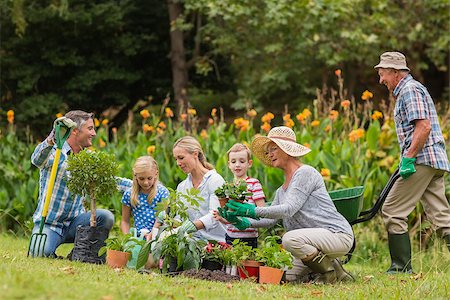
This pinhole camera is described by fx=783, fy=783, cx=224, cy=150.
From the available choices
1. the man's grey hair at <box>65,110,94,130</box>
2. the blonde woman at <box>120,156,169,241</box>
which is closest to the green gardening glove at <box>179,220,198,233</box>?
the blonde woman at <box>120,156,169,241</box>

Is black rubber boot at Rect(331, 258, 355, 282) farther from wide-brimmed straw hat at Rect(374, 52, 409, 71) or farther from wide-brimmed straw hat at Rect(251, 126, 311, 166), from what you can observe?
wide-brimmed straw hat at Rect(374, 52, 409, 71)

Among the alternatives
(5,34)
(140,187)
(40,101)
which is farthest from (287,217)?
(5,34)

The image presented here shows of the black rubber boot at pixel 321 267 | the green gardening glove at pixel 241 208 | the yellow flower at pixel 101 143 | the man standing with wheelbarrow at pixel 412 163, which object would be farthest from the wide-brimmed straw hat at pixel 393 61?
the yellow flower at pixel 101 143

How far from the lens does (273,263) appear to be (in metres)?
5.32

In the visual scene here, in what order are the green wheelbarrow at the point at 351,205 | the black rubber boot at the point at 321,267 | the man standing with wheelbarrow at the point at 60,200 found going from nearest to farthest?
the black rubber boot at the point at 321,267 → the green wheelbarrow at the point at 351,205 → the man standing with wheelbarrow at the point at 60,200

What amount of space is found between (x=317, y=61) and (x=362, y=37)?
245cm

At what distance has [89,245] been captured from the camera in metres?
5.91

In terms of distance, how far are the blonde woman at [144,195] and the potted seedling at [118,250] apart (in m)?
0.44

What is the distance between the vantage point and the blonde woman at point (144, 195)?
6.14m

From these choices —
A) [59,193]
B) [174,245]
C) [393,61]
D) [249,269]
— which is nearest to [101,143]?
[59,193]

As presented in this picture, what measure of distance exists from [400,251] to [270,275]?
1.65 m

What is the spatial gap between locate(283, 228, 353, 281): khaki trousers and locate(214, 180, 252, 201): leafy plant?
456 millimetres

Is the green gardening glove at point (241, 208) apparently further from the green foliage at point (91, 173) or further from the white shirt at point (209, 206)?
the green foliage at point (91, 173)

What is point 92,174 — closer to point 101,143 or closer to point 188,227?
point 188,227
